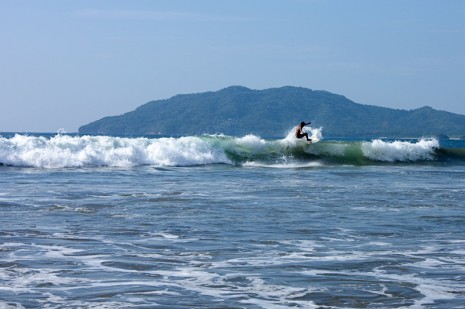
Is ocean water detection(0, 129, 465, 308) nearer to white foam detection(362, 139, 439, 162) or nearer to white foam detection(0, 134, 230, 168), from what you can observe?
white foam detection(0, 134, 230, 168)

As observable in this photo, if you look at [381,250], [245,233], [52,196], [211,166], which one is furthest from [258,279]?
[211,166]

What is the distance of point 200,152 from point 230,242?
88.1 ft

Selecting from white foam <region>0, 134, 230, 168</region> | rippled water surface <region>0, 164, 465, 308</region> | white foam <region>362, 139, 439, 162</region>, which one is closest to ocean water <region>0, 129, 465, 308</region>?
rippled water surface <region>0, 164, 465, 308</region>

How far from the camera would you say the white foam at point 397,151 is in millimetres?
41781

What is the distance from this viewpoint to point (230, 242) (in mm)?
11992

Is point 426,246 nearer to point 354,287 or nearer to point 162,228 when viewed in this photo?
point 354,287

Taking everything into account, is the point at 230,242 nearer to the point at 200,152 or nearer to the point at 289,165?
the point at 289,165

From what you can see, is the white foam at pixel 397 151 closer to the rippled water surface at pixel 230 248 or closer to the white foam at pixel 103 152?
the white foam at pixel 103 152

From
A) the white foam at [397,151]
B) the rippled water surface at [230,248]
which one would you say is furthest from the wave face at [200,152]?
the rippled water surface at [230,248]

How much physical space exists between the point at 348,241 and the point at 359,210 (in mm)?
4341

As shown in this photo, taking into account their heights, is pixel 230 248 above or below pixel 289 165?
below

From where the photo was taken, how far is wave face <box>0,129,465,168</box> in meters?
34.9

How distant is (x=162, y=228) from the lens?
13.6 meters

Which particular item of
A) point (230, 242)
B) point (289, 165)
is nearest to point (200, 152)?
point (289, 165)
